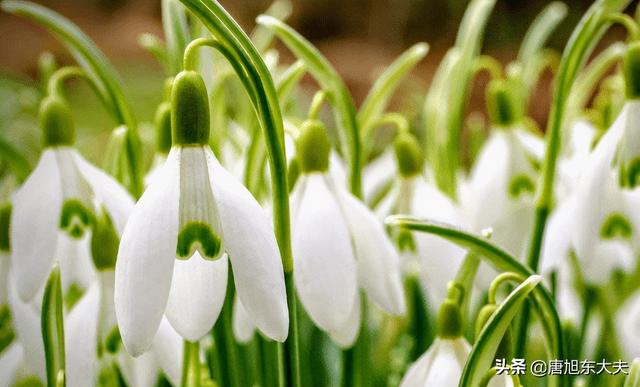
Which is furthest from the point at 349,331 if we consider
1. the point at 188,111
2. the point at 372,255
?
the point at 188,111

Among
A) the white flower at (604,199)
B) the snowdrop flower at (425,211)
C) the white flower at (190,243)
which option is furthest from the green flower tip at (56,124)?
the white flower at (604,199)

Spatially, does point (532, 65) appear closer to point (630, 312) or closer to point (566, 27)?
point (630, 312)

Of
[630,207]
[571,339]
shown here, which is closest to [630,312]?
[571,339]

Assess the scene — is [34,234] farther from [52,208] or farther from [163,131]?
[163,131]

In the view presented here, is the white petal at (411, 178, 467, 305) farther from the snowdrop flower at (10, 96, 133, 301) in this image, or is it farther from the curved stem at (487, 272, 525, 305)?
the snowdrop flower at (10, 96, 133, 301)

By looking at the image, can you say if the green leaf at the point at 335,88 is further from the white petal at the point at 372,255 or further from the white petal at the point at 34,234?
the white petal at the point at 34,234

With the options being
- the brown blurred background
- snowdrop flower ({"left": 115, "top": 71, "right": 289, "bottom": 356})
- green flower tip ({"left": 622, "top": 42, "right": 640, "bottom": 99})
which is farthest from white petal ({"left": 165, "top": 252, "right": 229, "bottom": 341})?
the brown blurred background
